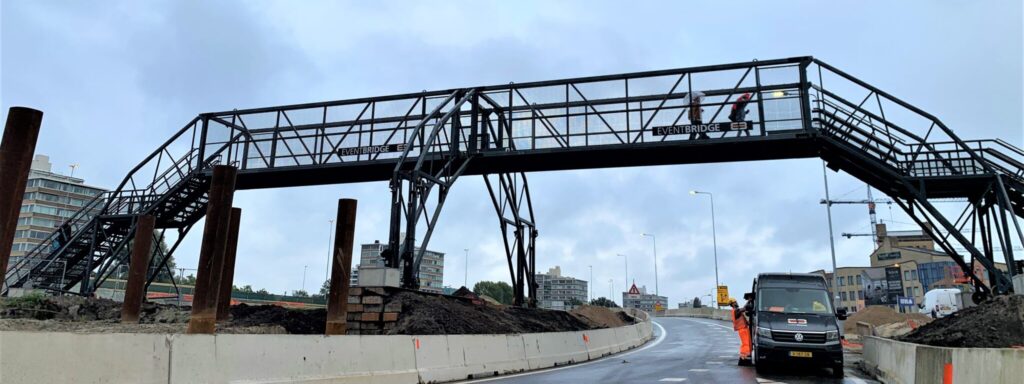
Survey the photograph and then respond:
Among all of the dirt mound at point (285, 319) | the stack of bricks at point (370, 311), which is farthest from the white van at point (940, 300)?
the dirt mound at point (285, 319)

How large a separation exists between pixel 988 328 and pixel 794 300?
13.0ft

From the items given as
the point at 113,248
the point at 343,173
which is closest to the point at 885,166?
the point at 343,173

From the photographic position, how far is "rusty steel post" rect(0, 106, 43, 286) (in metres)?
7.30

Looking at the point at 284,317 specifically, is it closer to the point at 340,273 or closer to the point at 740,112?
the point at 340,273

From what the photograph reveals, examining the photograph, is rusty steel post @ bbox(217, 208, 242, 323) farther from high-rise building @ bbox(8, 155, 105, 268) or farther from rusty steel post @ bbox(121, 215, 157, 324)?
high-rise building @ bbox(8, 155, 105, 268)

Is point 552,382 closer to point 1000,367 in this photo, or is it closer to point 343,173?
point 1000,367

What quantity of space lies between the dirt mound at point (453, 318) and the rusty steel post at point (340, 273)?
3.50m

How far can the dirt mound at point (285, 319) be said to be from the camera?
17922 mm

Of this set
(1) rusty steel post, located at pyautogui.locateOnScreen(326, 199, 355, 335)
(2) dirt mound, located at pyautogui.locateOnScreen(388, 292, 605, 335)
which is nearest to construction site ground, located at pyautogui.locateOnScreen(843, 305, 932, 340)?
(2) dirt mound, located at pyautogui.locateOnScreen(388, 292, 605, 335)

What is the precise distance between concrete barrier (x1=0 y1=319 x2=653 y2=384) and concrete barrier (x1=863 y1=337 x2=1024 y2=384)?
8.03 metres

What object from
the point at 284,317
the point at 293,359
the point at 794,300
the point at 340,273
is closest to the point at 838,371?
the point at 794,300

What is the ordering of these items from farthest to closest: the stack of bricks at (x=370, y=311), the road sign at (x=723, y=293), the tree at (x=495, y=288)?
the tree at (x=495, y=288) < the road sign at (x=723, y=293) < the stack of bricks at (x=370, y=311)

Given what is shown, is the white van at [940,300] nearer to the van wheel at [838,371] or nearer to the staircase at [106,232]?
the van wheel at [838,371]

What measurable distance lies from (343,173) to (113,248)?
10949 mm
